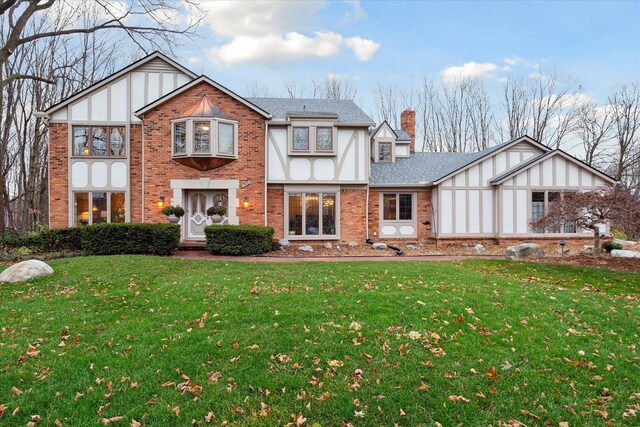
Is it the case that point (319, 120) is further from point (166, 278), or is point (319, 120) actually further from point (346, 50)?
point (346, 50)

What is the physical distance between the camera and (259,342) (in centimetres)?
451

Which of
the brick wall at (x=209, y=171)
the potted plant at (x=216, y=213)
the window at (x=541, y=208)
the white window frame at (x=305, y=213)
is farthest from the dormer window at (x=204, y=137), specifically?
the window at (x=541, y=208)

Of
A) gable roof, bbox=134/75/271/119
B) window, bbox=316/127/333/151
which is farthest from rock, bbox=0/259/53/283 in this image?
window, bbox=316/127/333/151

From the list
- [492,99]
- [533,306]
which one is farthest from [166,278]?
[492,99]

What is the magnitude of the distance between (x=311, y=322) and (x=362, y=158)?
1193cm

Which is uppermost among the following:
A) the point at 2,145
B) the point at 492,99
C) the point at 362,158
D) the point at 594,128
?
the point at 492,99

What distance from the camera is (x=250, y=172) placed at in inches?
606

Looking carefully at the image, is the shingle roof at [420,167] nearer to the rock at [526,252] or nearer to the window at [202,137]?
the rock at [526,252]

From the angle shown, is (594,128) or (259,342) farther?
(594,128)

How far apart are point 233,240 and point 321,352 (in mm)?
9320

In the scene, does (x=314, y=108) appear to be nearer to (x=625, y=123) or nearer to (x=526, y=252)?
(x=526, y=252)

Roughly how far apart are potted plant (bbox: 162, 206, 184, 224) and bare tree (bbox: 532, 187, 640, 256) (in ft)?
42.1

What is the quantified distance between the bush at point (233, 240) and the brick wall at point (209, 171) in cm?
224

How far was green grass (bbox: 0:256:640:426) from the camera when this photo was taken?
328 cm
